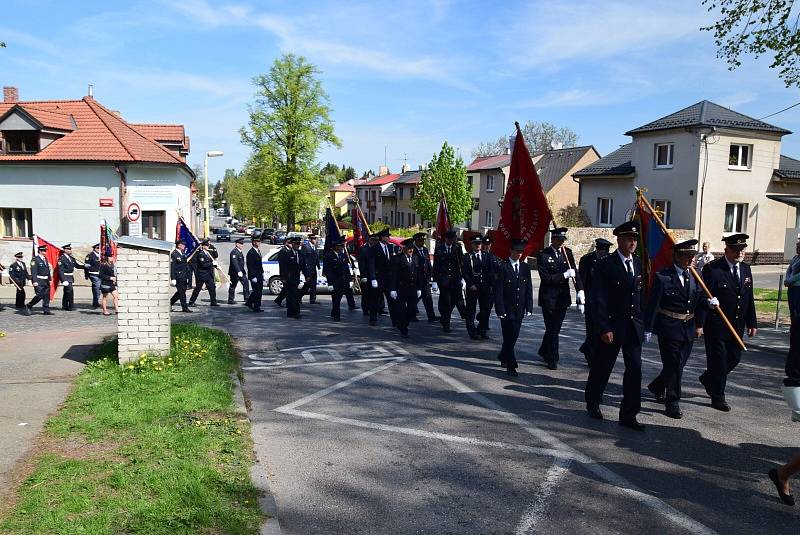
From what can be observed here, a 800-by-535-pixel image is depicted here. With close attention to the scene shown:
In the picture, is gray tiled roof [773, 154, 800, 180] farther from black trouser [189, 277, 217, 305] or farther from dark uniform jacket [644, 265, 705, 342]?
dark uniform jacket [644, 265, 705, 342]

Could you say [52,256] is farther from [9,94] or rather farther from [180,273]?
[9,94]

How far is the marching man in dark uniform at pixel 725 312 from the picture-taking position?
24.1 ft

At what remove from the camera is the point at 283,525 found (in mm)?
4363

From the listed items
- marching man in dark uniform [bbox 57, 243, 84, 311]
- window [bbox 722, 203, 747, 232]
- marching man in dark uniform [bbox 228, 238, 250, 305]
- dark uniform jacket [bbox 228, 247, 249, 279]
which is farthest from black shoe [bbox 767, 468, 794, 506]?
window [bbox 722, 203, 747, 232]

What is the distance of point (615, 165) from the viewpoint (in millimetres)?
35781

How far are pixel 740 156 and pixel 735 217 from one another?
3021 millimetres

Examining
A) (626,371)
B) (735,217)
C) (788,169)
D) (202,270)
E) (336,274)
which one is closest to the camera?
(626,371)

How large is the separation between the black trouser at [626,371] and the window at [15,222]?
24363mm

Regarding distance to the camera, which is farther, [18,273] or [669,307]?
[18,273]

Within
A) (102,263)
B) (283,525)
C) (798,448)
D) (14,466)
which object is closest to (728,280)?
(798,448)

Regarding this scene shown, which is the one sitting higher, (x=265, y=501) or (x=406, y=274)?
(x=406, y=274)

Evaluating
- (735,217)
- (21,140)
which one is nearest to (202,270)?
(21,140)

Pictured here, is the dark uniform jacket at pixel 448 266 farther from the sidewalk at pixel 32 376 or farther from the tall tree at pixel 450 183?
the tall tree at pixel 450 183

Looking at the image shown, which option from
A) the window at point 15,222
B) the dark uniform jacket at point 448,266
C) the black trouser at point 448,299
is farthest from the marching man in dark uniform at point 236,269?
the window at point 15,222
